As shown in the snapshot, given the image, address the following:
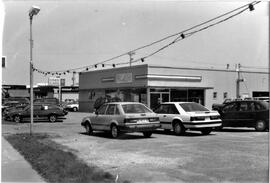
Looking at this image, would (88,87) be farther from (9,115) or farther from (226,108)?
(226,108)

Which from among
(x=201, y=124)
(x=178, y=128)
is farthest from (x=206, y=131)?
(x=178, y=128)

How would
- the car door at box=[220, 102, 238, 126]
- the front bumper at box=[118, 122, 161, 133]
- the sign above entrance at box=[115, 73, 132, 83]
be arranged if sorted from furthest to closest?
the sign above entrance at box=[115, 73, 132, 83], the car door at box=[220, 102, 238, 126], the front bumper at box=[118, 122, 161, 133]

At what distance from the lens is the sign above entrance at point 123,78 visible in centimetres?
3884

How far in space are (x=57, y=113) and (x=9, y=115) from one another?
3384mm

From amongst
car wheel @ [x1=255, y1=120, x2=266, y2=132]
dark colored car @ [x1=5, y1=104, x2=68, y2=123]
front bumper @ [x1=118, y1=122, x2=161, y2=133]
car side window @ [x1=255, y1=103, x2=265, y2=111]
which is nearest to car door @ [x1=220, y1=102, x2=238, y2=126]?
car side window @ [x1=255, y1=103, x2=265, y2=111]

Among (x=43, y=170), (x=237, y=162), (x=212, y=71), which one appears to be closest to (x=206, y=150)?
(x=237, y=162)

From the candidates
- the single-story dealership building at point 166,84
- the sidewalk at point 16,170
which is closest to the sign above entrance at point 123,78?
the single-story dealership building at point 166,84

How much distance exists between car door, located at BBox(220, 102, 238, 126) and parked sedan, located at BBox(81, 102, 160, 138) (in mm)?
4415

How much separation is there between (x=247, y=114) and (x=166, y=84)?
65.9ft

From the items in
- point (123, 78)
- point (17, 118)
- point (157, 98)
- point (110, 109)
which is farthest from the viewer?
point (123, 78)

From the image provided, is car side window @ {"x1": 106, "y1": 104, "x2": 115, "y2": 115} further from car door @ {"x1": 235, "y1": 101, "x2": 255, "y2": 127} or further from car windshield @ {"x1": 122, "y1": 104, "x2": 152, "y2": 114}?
car door @ {"x1": 235, "y1": 101, "x2": 255, "y2": 127}

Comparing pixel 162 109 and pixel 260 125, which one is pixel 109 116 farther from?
pixel 260 125

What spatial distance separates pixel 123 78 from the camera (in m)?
39.8

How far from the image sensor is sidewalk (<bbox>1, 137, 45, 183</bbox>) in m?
Result: 7.65
